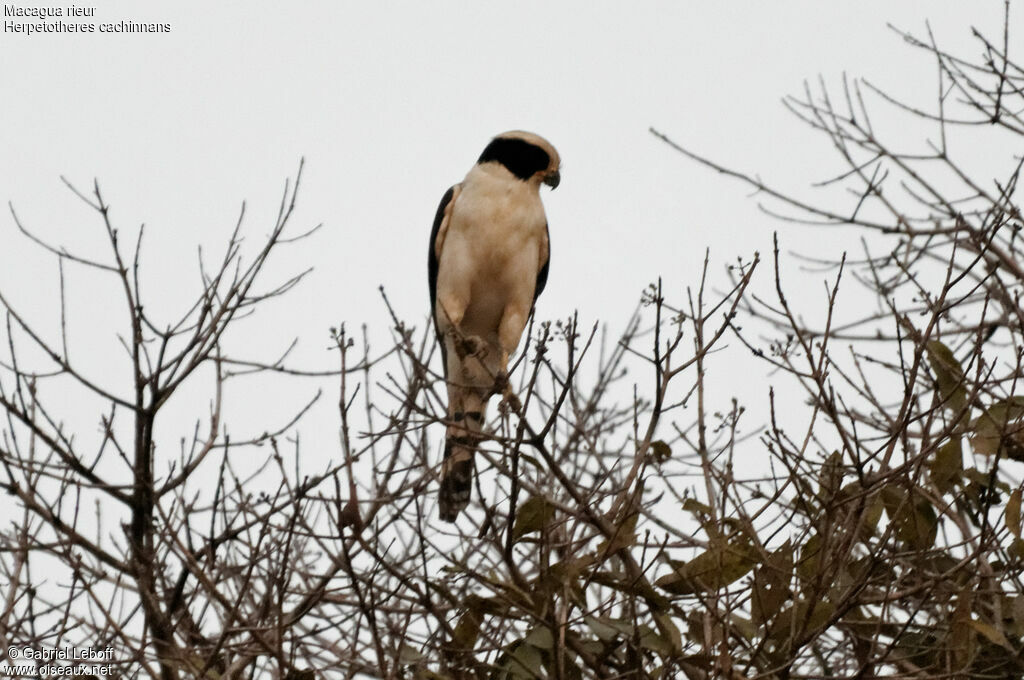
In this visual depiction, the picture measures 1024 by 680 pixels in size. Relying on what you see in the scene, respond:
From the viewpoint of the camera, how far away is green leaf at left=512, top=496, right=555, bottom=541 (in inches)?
134

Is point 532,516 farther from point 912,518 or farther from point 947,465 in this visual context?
point 947,465

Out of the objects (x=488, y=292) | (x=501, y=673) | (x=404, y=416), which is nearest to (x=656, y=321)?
(x=501, y=673)

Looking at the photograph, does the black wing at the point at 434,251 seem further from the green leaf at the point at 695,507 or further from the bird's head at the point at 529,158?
the green leaf at the point at 695,507

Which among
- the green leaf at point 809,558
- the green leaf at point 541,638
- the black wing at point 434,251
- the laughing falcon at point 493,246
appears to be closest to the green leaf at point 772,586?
the green leaf at point 809,558

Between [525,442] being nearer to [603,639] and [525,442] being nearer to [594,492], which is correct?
[594,492]

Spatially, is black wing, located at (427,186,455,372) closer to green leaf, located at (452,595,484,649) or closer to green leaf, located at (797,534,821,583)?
green leaf, located at (452,595,484,649)

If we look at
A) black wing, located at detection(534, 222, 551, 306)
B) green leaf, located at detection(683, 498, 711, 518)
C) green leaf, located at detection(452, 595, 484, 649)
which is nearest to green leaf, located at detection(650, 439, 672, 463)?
green leaf, located at detection(683, 498, 711, 518)

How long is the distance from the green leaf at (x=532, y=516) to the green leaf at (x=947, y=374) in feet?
3.53

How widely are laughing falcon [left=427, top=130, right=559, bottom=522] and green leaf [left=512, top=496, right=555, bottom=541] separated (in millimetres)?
2341

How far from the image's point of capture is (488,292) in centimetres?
601

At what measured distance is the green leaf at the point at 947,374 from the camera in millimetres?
3514

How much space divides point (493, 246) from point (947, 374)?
8.76ft

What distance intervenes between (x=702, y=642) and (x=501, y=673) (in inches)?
20.9

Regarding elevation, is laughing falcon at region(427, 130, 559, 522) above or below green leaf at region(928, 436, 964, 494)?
above
